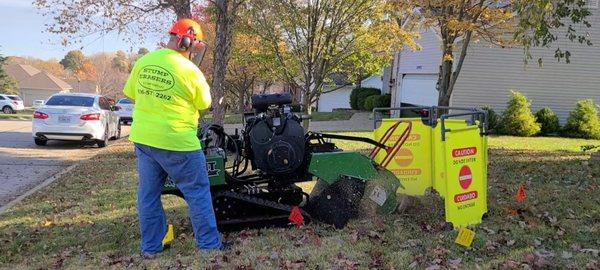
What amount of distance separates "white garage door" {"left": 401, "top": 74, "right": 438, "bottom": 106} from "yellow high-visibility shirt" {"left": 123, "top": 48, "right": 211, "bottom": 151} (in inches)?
696

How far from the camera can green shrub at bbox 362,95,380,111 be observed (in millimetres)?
30855

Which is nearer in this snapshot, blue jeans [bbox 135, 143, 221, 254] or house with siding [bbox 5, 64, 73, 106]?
blue jeans [bbox 135, 143, 221, 254]

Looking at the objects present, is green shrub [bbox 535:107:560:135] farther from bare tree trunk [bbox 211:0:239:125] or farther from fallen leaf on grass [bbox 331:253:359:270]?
fallen leaf on grass [bbox 331:253:359:270]

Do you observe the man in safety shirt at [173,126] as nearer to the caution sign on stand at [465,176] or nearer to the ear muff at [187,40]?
the ear muff at [187,40]

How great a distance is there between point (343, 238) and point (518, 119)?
14887mm

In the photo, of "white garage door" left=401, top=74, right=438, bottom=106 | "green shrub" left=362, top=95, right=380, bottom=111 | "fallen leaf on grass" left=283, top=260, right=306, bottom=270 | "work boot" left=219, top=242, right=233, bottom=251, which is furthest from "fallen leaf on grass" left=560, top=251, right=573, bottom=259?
"green shrub" left=362, top=95, right=380, bottom=111

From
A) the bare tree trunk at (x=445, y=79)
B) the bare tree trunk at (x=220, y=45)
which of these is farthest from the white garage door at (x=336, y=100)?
the bare tree trunk at (x=220, y=45)

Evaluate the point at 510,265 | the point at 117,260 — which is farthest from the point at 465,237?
the point at 117,260

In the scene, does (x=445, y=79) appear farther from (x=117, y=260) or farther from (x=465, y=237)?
(x=117, y=260)

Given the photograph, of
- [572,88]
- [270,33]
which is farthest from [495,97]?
[270,33]

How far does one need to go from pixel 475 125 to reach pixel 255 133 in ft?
6.94

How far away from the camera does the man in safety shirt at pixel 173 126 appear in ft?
14.5

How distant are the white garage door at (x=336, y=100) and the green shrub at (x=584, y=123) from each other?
2599cm

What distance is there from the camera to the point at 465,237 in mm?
4699
